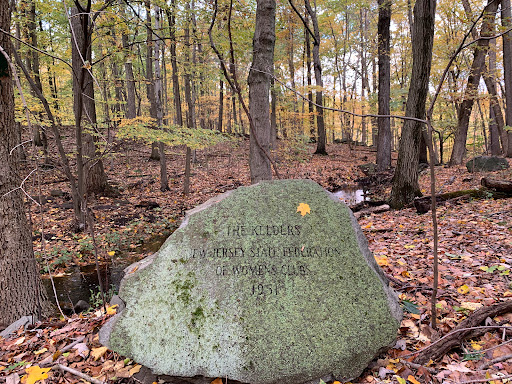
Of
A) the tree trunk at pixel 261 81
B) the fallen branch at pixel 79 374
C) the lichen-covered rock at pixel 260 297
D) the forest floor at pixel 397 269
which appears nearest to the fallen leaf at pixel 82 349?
the forest floor at pixel 397 269

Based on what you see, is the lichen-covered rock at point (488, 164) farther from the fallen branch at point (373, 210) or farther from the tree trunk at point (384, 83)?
the fallen branch at point (373, 210)

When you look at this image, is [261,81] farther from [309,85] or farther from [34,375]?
[309,85]

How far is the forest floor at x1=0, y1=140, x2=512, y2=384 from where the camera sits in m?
2.38

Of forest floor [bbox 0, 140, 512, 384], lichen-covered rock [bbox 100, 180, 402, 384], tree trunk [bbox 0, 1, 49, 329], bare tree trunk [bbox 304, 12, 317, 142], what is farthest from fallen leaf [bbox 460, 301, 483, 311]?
bare tree trunk [bbox 304, 12, 317, 142]

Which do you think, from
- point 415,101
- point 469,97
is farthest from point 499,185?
point 469,97

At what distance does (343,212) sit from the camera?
2.97 m

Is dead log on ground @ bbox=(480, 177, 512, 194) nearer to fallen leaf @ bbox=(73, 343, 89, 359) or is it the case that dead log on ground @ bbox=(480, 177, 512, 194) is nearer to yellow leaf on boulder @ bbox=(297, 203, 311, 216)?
yellow leaf on boulder @ bbox=(297, 203, 311, 216)

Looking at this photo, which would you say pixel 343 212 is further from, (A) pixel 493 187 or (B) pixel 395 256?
(A) pixel 493 187

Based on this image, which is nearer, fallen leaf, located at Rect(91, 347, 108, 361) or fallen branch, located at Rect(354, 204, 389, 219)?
fallen leaf, located at Rect(91, 347, 108, 361)

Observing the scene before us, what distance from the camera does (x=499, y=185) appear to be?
22.4 feet

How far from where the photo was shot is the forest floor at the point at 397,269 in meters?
2.38

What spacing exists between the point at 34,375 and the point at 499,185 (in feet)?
28.6

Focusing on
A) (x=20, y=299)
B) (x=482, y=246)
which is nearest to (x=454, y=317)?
(x=482, y=246)

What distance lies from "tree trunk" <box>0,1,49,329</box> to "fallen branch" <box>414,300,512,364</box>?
14.6ft
